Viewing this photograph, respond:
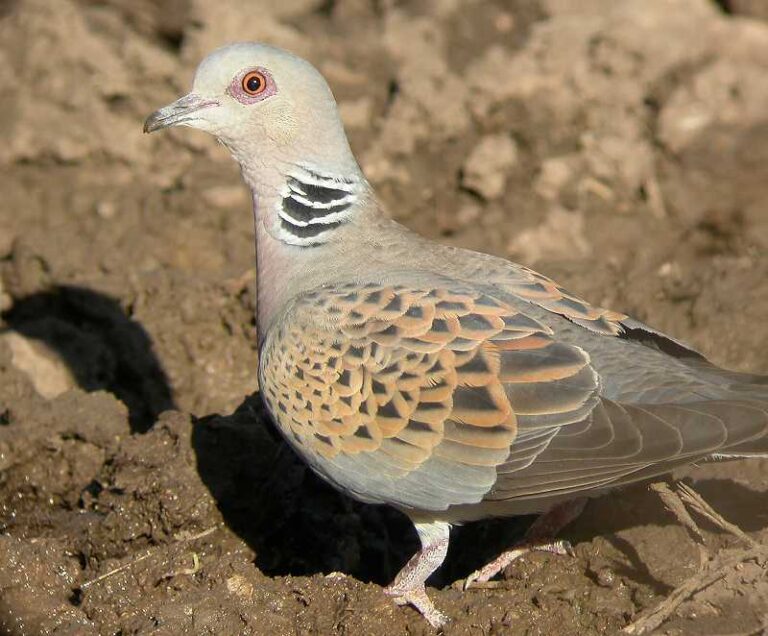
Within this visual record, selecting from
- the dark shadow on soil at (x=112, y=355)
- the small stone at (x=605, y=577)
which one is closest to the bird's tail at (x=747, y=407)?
the small stone at (x=605, y=577)

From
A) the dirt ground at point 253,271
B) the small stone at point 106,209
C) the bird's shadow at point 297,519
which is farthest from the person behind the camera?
the small stone at point 106,209

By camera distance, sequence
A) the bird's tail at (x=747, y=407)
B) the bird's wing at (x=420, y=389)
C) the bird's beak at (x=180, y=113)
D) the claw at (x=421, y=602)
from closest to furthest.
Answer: the bird's tail at (x=747, y=407)
the bird's wing at (x=420, y=389)
the claw at (x=421, y=602)
the bird's beak at (x=180, y=113)

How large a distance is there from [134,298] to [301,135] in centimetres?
210

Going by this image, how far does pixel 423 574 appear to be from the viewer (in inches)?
197

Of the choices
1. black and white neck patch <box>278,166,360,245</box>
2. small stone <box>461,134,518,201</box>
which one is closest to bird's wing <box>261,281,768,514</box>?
black and white neck patch <box>278,166,360,245</box>

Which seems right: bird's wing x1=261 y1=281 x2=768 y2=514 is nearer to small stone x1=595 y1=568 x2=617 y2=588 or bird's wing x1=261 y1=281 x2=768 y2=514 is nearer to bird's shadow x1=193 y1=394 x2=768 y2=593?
small stone x1=595 y1=568 x2=617 y2=588

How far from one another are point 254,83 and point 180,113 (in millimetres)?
345

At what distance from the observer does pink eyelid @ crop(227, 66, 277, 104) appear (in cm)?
548

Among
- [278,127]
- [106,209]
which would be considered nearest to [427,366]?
[278,127]

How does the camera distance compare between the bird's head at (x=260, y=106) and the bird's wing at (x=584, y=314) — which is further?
the bird's head at (x=260, y=106)

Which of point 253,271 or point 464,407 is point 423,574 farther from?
point 253,271

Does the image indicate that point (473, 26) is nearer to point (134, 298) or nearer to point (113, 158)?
point (113, 158)

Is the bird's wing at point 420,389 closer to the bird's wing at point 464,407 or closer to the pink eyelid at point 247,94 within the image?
the bird's wing at point 464,407

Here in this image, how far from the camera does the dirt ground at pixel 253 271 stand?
494 cm
